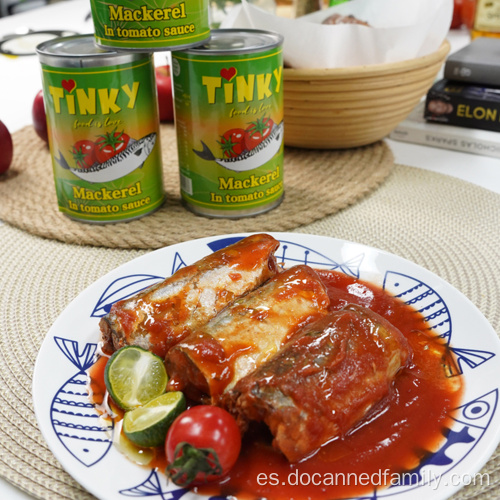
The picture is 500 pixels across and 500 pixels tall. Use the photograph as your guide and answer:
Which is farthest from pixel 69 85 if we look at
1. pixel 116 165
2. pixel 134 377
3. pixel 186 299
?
pixel 134 377

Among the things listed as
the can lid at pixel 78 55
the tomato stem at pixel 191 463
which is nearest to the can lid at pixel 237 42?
the can lid at pixel 78 55

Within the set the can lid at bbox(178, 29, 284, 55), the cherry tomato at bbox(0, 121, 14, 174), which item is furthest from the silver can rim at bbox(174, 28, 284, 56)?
the cherry tomato at bbox(0, 121, 14, 174)

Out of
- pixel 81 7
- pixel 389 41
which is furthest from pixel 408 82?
A: pixel 81 7

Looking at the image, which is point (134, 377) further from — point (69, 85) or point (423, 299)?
point (69, 85)

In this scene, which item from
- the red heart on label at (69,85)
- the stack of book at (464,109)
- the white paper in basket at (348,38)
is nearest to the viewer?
the red heart on label at (69,85)

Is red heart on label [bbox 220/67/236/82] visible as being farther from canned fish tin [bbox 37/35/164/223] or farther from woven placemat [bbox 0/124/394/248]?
woven placemat [bbox 0/124/394/248]

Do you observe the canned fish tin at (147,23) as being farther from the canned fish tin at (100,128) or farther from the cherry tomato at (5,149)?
the cherry tomato at (5,149)

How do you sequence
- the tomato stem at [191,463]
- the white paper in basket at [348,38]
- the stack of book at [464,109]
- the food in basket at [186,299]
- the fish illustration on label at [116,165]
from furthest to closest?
the stack of book at [464,109], the white paper in basket at [348,38], the fish illustration on label at [116,165], the food in basket at [186,299], the tomato stem at [191,463]

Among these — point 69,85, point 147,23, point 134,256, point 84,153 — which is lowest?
point 134,256
